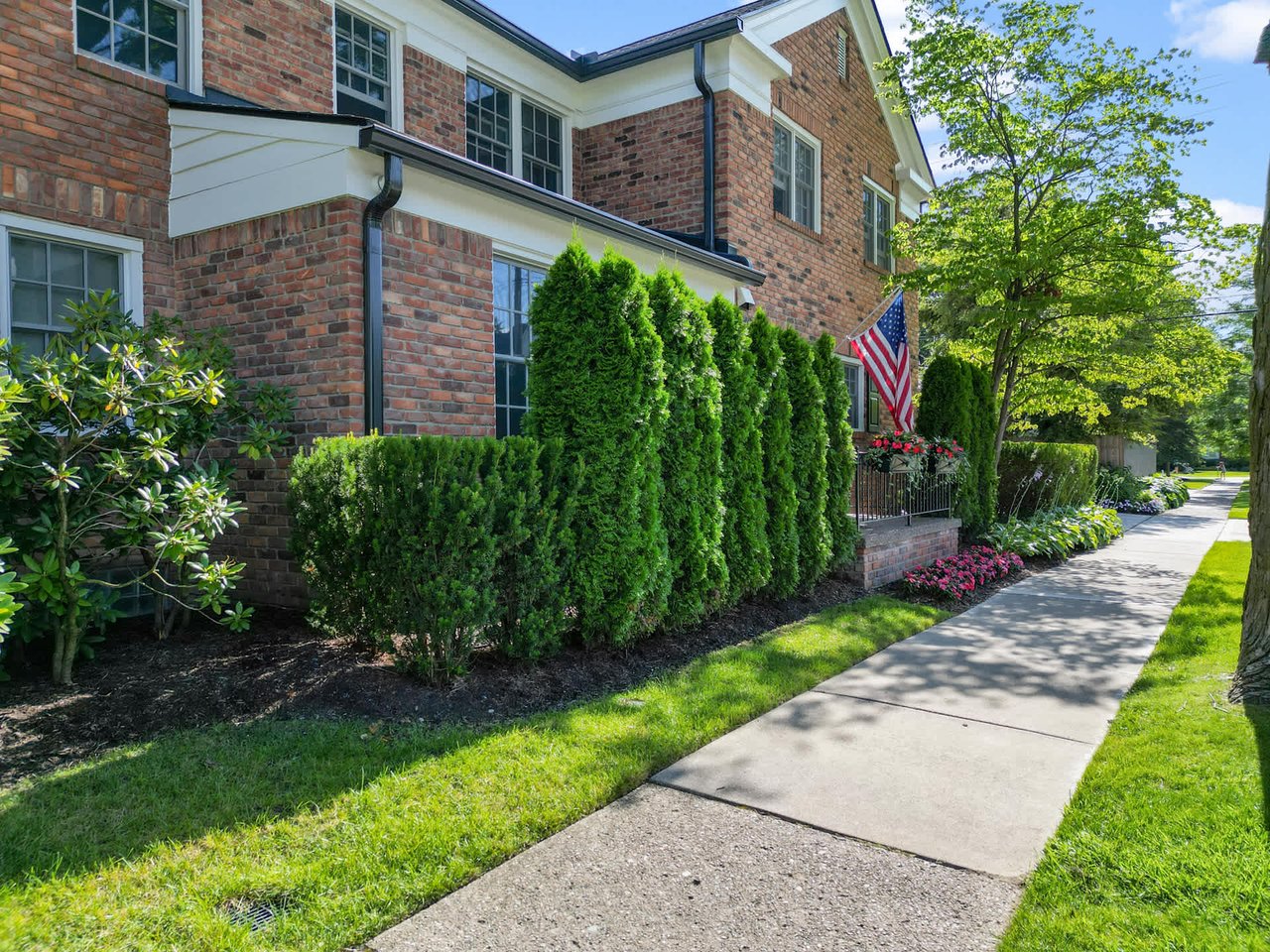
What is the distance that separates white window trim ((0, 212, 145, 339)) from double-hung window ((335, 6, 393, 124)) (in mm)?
2635

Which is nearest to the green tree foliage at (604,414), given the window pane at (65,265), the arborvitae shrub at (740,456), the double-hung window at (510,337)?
the arborvitae shrub at (740,456)

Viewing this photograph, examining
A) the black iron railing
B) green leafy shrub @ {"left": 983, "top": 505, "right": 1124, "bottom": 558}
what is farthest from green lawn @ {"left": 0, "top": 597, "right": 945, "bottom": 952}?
green leafy shrub @ {"left": 983, "top": 505, "right": 1124, "bottom": 558}

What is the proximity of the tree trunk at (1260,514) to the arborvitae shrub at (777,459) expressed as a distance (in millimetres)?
3047

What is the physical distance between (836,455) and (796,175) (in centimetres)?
584

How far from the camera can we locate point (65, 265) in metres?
5.84

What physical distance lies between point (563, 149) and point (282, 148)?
18.5 ft

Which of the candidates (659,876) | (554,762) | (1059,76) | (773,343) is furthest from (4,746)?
(1059,76)

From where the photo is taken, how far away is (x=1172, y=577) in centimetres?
892

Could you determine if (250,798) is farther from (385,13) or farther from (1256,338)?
(385,13)

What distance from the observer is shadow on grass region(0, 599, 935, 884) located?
2.79m

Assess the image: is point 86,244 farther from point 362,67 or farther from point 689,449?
point 689,449

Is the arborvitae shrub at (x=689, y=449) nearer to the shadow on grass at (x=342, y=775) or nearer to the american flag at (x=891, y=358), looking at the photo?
the shadow on grass at (x=342, y=775)

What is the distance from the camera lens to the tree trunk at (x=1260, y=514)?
13.2ft

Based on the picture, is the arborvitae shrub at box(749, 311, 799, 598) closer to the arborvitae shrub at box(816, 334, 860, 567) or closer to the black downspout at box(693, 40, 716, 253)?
the arborvitae shrub at box(816, 334, 860, 567)
